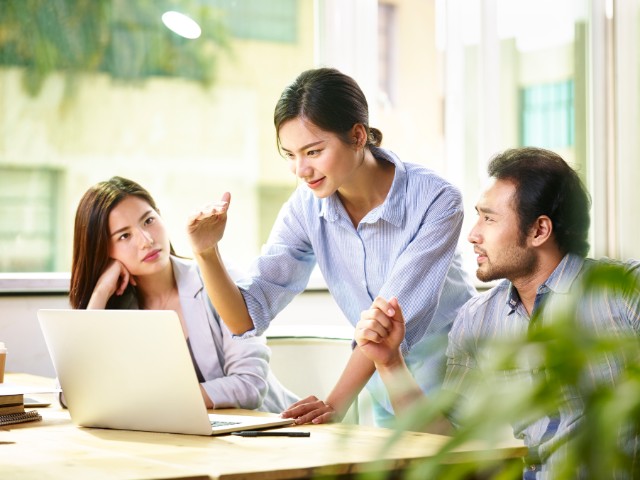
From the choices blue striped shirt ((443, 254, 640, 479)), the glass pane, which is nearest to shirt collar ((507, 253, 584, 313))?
blue striped shirt ((443, 254, 640, 479))

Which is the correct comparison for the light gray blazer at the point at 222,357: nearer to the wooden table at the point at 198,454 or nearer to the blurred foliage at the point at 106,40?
the wooden table at the point at 198,454

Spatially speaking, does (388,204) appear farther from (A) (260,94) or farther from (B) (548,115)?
(B) (548,115)

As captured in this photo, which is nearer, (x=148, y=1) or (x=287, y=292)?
(x=287, y=292)

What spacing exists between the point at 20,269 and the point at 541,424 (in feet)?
6.97

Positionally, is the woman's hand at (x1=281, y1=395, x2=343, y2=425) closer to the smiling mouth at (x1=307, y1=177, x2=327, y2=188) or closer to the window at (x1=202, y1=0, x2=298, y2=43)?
the smiling mouth at (x1=307, y1=177, x2=327, y2=188)

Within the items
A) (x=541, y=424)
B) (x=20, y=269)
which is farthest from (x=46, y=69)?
(x=541, y=424)

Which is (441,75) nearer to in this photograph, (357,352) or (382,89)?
(382,89)

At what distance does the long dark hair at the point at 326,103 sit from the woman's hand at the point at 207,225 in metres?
0.24


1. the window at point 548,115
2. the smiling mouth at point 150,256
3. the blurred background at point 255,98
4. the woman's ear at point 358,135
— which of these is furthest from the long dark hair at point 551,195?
the window at point 548,115

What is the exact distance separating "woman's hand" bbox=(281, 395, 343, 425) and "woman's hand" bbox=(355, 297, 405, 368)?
14 centimetres

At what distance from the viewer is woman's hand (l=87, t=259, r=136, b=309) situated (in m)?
2.44

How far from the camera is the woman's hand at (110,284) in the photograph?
8.00 ft

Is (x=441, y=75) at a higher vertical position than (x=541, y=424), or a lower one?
higher

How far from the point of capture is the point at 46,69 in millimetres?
3387
